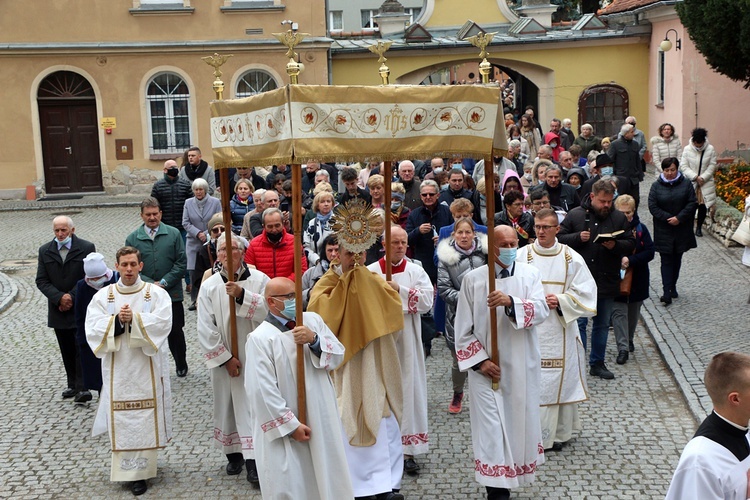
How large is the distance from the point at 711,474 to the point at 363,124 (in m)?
3.20

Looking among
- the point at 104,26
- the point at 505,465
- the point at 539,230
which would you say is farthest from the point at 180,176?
the point at 104,26

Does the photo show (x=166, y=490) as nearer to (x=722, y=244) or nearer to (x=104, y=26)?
(x=722, y=244)

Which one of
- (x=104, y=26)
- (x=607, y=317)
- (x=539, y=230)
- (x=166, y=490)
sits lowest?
(x=166, y=490)

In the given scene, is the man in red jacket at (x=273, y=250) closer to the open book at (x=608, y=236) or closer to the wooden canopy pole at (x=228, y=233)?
the wooden canopy pole at (x=228, y=233)

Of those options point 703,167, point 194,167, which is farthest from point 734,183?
point 194,167

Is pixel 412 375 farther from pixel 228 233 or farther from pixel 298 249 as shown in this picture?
pixel 298 249

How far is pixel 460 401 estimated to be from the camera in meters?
9.09

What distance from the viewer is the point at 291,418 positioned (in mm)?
5758

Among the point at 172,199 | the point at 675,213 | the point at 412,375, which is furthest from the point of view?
the point at 172,199


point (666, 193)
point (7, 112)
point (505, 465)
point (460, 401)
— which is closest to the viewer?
point (505, 465)

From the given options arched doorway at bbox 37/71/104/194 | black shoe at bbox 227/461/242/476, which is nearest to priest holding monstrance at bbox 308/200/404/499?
black shoe at bbox 227/461/242/476

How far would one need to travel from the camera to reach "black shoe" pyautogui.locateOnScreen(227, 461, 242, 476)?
25.5ft

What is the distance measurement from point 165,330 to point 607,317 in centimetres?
473

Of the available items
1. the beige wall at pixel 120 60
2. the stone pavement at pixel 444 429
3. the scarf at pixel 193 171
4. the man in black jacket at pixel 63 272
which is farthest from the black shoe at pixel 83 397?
the beige wall at pixel 120 60
